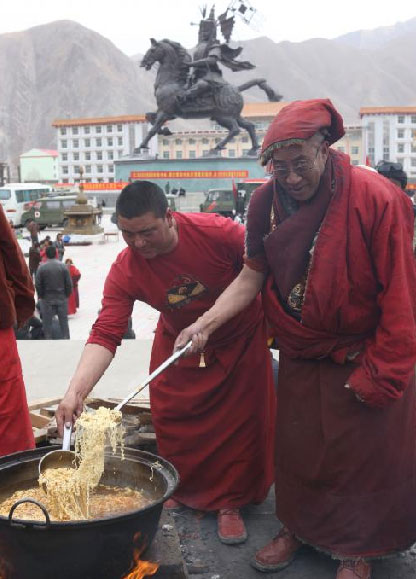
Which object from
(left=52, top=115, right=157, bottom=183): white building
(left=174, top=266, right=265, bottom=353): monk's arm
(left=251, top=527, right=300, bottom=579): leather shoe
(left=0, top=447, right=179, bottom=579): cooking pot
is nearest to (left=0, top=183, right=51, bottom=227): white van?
(left=174, top=266, right=265, bottom=353): monk's arm

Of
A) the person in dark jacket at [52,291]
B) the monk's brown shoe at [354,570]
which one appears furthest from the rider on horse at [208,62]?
the monk's brown shoe at [354,570]

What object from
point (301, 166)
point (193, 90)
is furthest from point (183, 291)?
point (193, 90)

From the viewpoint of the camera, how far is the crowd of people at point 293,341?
7.72 ft

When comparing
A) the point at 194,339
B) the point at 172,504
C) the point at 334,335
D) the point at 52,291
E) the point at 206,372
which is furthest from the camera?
the point at 52,291

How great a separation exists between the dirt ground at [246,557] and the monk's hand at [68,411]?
0.77 metres

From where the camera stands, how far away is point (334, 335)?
8.15ft

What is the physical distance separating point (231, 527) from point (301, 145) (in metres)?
1.64

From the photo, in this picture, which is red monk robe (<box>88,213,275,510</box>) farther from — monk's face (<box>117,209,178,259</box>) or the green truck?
the green truck

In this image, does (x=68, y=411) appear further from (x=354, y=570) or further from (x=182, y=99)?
(x=182, y=99)

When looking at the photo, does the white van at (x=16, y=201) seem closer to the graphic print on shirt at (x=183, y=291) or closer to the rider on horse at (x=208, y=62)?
the rider on horse at (x=208, y=62)

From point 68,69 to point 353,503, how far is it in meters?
136

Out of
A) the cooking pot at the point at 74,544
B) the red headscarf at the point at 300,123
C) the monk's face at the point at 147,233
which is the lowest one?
the cooking pot at the point at 74,544

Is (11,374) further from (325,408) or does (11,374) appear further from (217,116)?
(217,116)

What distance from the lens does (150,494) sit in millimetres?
2416
